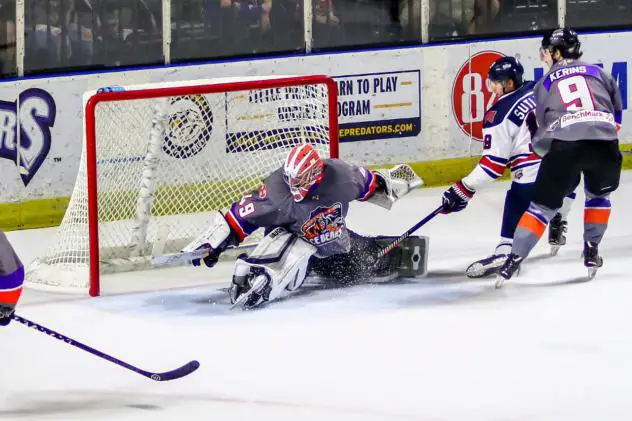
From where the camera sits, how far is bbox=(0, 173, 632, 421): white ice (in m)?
5.14

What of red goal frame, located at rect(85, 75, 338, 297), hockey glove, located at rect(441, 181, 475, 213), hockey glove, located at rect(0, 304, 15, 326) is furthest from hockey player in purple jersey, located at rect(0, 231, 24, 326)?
hockey glove, located at rect(441, 181, 475, 213)

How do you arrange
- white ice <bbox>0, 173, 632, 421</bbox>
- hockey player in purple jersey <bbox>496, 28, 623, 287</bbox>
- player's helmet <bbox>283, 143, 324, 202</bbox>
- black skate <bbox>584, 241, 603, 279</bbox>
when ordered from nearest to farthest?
white ice <bbox>0, 173, 632, 421</bbox> → player's helmet <bbox>283, 143, 324, 202</bbox> → hockey player in purple jersey <bbox>496, 28, 623, 287</bbox> → black skate <bbox>584, 241, 603, 279</bbox>

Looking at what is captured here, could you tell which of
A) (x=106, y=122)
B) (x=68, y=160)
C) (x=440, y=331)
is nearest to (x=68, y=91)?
(x=68, y=160)

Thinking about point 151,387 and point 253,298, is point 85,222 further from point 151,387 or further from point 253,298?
point 151,387

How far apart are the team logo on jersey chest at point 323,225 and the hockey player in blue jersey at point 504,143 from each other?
543 mm

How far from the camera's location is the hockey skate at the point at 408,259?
6777mm

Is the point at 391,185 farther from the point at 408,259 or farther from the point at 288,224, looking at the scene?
the point at 288,224

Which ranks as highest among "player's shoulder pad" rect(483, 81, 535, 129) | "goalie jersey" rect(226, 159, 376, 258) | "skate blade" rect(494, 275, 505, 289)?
"player's shoulder pad" rect(483, 81, 535, 129)

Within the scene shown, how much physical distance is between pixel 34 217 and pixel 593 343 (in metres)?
3.16

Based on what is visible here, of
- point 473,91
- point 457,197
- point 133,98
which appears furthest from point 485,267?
point 473,91

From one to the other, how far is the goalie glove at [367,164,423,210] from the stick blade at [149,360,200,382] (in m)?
1.51

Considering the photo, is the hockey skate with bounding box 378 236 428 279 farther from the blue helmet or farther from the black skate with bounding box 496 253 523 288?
the blue helmet

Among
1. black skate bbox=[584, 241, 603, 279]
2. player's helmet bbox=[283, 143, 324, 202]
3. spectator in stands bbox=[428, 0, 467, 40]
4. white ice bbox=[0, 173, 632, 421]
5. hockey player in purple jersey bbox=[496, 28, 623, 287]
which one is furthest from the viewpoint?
spectator in stands bbox=[428, 0, 467, 40]

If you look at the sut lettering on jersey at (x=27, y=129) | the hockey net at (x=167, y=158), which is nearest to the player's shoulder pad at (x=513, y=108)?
the hockey net at (x=167, y=158)
